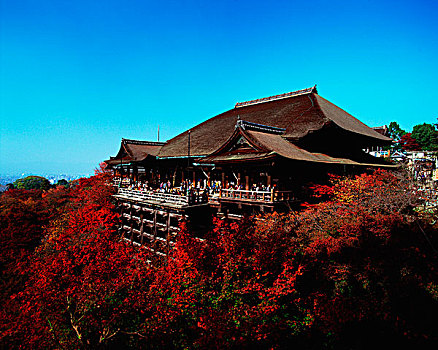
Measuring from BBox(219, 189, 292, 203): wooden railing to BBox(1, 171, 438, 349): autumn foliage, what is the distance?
3.48 feet

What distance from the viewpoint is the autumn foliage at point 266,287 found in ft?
31.2

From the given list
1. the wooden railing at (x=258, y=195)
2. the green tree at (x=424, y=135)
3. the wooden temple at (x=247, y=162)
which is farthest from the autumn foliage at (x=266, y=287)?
the green tree at (x=424, y=135)

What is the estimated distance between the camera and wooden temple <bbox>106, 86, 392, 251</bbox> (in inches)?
588

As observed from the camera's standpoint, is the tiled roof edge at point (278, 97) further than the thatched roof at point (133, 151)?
Yes

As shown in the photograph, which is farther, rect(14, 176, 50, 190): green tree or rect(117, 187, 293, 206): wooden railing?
rect(14, 176, 50, 190): green tree

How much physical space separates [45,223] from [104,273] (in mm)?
14159

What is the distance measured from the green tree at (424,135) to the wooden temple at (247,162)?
1063 inches

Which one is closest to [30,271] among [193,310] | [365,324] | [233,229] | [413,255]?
[193,310]

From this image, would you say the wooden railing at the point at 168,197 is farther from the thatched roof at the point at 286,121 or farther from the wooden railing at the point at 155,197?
the thatched roof at the point at 286,121

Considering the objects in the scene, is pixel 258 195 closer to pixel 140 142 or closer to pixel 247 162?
pixel 247 162

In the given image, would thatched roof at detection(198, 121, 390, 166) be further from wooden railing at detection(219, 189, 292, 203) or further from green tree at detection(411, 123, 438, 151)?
green tree at detection(411, 123, 438, 151)

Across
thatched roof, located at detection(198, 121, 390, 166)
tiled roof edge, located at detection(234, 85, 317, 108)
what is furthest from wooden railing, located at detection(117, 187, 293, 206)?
tiled roof edge, located at detection(234, 85, 317, 108)

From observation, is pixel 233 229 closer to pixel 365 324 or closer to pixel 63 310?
pixel 365 324

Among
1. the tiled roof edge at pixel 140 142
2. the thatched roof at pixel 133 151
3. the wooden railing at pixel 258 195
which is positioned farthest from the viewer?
the tiled roof edge at pixel 140 142
